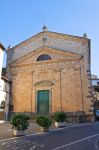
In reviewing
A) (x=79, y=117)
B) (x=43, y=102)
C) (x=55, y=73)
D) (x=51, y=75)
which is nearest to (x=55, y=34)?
(x=55, y=73)

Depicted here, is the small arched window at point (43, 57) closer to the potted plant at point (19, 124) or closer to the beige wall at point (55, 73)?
the beige wall at point (55, 73)

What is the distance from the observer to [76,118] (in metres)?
Answer: 22.2

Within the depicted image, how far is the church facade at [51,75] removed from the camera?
2397 cm

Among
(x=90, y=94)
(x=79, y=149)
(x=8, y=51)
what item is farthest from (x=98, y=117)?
(x=79, y=149)

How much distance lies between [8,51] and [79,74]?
39.2 feet

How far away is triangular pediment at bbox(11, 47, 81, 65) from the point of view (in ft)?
84.7

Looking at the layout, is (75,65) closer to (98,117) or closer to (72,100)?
(72,100)

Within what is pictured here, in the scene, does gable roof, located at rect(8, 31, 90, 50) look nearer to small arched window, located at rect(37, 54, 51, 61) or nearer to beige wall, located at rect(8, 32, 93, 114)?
beige wall, located at rect(8, 32, 93, 114)

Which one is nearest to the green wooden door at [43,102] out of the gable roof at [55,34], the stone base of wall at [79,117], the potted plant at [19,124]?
the stone base of wall at [79,117]

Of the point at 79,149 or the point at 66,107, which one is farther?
the point at 66,107

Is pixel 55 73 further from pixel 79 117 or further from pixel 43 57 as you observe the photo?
pixel 79 117

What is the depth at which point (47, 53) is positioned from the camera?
27.0 metres

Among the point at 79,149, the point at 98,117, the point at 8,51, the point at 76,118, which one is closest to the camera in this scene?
the point at 79,149

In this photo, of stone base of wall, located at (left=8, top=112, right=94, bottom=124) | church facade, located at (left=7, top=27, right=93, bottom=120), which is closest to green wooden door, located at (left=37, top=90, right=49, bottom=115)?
church facade, located at (left=7, top=27, right=93, bottom=120)
